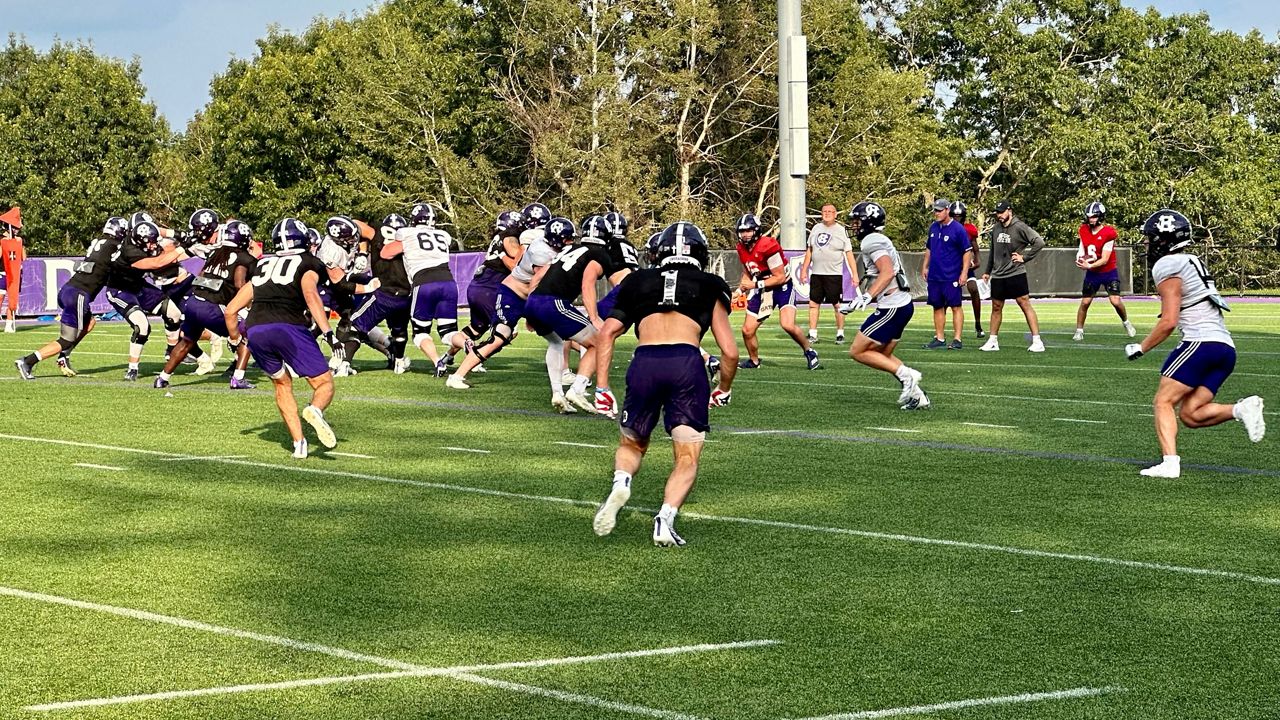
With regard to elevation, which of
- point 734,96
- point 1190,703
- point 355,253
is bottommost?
point 1190,703

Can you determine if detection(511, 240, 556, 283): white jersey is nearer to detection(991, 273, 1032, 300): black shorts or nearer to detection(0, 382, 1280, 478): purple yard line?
detection(0, 382, 1280, 478): purple yard line

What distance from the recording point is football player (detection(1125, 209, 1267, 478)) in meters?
10.7

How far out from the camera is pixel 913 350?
75.9 feet

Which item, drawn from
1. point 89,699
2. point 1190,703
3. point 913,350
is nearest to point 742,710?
point 1190,703

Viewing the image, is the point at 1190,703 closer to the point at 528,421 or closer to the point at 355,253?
the point at 528,421

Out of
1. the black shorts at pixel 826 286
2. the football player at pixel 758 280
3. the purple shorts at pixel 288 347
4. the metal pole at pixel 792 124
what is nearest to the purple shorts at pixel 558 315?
the purple shorts at pixel 288 347

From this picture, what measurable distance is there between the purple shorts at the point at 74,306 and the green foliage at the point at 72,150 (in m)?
45.0

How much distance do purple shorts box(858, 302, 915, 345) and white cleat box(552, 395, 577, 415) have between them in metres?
2.95

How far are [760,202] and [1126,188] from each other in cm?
1351

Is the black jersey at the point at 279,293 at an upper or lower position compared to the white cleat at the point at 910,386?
upper

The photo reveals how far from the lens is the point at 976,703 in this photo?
5.66 metres

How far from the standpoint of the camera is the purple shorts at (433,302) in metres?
19.0

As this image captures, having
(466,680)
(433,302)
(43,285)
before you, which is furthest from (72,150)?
(466,680)

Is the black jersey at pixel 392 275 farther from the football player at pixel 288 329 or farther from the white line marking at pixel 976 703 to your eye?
the white line marking at pixel 976 703
